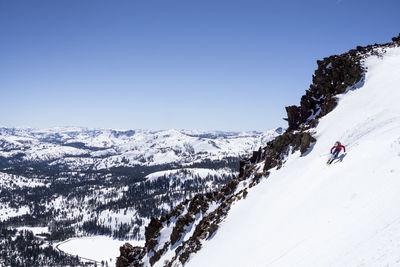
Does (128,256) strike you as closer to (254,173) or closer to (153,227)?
(153,227)

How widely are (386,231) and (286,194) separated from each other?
55.9 ft

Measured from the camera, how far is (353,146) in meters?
28.6

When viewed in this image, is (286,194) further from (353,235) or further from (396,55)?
(396,55)

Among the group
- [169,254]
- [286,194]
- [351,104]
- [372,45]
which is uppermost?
[372,45]

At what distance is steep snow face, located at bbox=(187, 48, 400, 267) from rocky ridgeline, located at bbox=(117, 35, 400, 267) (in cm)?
270

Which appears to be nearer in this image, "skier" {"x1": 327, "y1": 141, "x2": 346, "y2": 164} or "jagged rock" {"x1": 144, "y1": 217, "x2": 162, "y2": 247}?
"skier" {"x1": 327, "y1": 141, "x2": 346, "y2": 164}

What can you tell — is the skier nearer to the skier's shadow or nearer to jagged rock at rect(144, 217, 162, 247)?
the skier's shadow

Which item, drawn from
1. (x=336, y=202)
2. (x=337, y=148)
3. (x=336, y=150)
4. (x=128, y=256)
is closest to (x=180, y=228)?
(x=128, y=256)

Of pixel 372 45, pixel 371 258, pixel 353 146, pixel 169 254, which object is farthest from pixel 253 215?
pixel 372 45

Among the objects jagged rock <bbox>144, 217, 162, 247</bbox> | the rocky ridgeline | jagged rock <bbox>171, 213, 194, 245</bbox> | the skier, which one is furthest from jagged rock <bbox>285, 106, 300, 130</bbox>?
jagged rock <bbox>144, 217, 162, 247</bbox>

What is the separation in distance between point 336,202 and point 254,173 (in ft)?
104

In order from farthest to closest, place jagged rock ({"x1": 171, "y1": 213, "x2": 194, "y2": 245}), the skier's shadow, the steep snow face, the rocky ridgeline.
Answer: jagged rock ({"x1": 171, "y1": 213, "x2": 194, "y2": 245}) < the rocky ridgeline < the skier's shadow < the steep snow face

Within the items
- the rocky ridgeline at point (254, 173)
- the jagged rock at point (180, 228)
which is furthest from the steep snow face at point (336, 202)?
the jagged rock at point (180, 228)

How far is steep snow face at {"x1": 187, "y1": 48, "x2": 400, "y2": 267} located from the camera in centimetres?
1388
